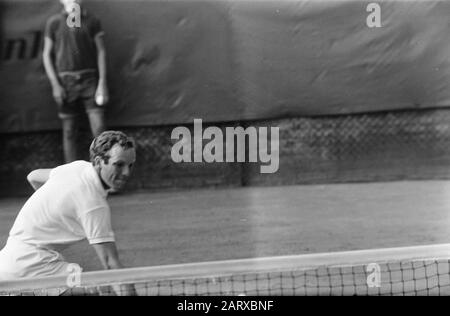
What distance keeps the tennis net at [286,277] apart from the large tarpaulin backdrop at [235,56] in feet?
3.80

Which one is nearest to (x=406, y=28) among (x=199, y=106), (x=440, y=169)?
(x=440, y=169)

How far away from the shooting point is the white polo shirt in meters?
3.96

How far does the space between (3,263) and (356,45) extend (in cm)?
276

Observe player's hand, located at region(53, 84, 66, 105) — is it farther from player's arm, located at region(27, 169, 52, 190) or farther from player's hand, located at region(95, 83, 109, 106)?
player's arm, located at region(27, 169, 52, 190)

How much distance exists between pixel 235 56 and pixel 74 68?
98 cm

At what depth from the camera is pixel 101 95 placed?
554 cm

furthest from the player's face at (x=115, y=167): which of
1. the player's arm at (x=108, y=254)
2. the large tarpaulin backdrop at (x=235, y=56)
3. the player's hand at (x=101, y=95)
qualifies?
the large tarpaulin backdrop at (x=235, y=56)

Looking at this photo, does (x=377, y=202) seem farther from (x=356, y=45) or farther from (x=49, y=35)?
A: (x=49, y=35)

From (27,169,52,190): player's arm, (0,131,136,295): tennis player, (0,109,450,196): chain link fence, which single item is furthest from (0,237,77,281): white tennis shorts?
(0,109,450,196): chain link fence

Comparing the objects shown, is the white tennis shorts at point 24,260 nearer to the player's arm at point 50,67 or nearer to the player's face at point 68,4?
the player's arm at point 50,67

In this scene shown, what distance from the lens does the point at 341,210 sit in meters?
5.86

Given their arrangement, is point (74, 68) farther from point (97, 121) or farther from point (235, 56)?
point (235, 56)

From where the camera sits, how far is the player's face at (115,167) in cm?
402

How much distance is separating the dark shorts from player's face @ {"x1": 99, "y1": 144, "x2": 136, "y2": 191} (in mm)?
1450
